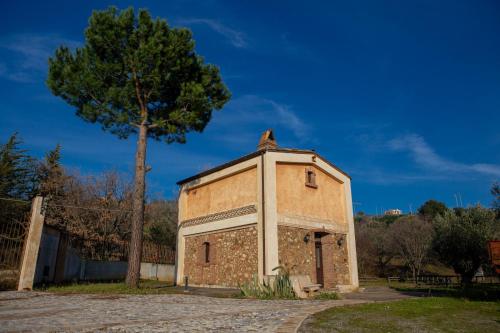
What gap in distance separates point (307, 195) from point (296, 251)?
103 inches

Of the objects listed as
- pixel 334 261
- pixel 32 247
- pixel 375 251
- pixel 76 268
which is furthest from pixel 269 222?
pixel 375 251

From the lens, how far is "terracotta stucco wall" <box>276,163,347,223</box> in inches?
545

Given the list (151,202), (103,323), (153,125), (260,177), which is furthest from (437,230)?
(151,202)

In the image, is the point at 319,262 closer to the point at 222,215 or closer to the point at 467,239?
the point at 222,215

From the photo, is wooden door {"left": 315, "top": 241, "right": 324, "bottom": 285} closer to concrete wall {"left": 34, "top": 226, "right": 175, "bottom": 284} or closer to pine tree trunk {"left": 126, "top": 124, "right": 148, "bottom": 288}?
pine tree trunk {"left": 126, "top": 124, "right": 148, "bottom": 288}

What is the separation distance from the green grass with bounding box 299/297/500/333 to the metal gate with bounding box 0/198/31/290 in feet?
31.8

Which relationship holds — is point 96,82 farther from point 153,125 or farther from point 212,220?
point 212,220

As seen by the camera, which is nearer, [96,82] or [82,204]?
[96,82]

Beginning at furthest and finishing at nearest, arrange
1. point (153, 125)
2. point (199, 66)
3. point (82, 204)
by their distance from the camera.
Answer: point (82, 204) < point (199, 66) < point (153, 125)

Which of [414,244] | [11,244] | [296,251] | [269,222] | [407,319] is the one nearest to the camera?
[407,319]

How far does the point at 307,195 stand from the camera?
582 inches

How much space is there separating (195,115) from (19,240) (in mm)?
7419

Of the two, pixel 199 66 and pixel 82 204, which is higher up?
pixel 199 66

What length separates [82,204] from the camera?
23.0 metres
